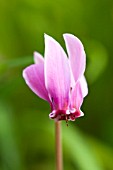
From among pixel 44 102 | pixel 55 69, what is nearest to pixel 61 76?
pixel 55 69

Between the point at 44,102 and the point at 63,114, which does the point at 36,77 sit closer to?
the point at 63,114

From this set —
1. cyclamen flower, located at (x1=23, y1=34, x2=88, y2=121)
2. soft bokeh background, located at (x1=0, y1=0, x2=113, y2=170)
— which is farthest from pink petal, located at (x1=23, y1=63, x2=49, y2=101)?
soft bokeh background, located at (x1=0, y1=0, x2=113, y2=170)

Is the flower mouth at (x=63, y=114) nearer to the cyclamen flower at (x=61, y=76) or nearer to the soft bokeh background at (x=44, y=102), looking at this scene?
the cyclamen flower at (x=61, y=76)

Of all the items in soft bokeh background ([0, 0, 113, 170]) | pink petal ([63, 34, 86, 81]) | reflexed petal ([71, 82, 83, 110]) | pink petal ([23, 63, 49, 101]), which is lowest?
soft bokeh background ([0, 0, 113, 170])

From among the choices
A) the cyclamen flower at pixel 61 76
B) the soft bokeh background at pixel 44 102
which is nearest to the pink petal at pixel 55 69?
the cyclamen flower at pixel 61 76

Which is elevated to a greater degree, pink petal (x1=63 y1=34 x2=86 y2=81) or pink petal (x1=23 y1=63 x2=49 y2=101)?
pink petal (x1=63 y1=34 x2=86 y2=81)

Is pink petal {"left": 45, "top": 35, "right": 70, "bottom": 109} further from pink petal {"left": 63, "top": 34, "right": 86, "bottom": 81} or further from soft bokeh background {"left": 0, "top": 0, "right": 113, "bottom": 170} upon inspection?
soft bokeh background {"left": 0, "top": 0, "right": 113, "bottom": 170}
